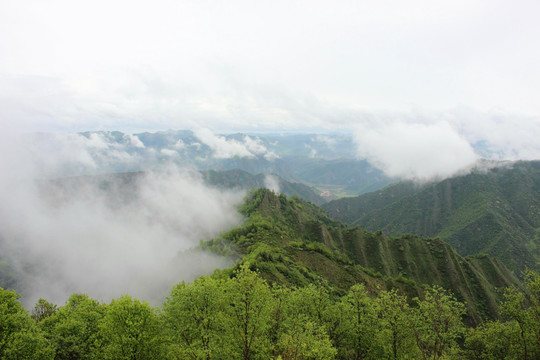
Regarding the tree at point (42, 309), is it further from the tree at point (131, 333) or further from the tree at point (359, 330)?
the tree at point (359, 330)

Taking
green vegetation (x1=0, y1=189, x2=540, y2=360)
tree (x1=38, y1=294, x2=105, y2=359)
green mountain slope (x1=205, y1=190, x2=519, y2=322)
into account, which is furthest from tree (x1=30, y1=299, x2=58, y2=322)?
green mountain slope (x1=205, y1=190, x2=519, y2=322)

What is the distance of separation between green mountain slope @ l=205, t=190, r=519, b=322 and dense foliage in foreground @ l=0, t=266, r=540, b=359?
147 feet

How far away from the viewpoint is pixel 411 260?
16812 centimetres

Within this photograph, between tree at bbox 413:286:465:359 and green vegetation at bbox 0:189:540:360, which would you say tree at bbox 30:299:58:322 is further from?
tree at bbox 413:286:465:359

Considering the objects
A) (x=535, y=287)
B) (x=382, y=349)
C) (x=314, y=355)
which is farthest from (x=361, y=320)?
(x=535, y=287)

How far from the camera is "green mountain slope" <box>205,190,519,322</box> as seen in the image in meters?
108

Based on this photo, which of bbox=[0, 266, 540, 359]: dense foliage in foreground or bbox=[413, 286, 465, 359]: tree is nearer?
bbox=[0, 266, 540, 359]: dense foliage in foreground

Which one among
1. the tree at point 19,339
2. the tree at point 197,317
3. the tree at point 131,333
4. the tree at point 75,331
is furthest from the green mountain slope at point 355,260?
the tree at point 19,339

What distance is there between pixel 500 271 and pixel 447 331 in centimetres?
18998

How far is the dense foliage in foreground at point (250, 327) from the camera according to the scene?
1212 inches

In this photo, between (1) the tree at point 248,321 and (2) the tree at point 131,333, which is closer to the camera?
(1) the tree at point 248,321

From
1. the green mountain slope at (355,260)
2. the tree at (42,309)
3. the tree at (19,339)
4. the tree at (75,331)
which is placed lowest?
the green mountain slope at (355,260)

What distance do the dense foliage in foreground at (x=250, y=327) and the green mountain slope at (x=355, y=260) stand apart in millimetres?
44940

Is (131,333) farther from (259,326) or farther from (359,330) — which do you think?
(359,330)
